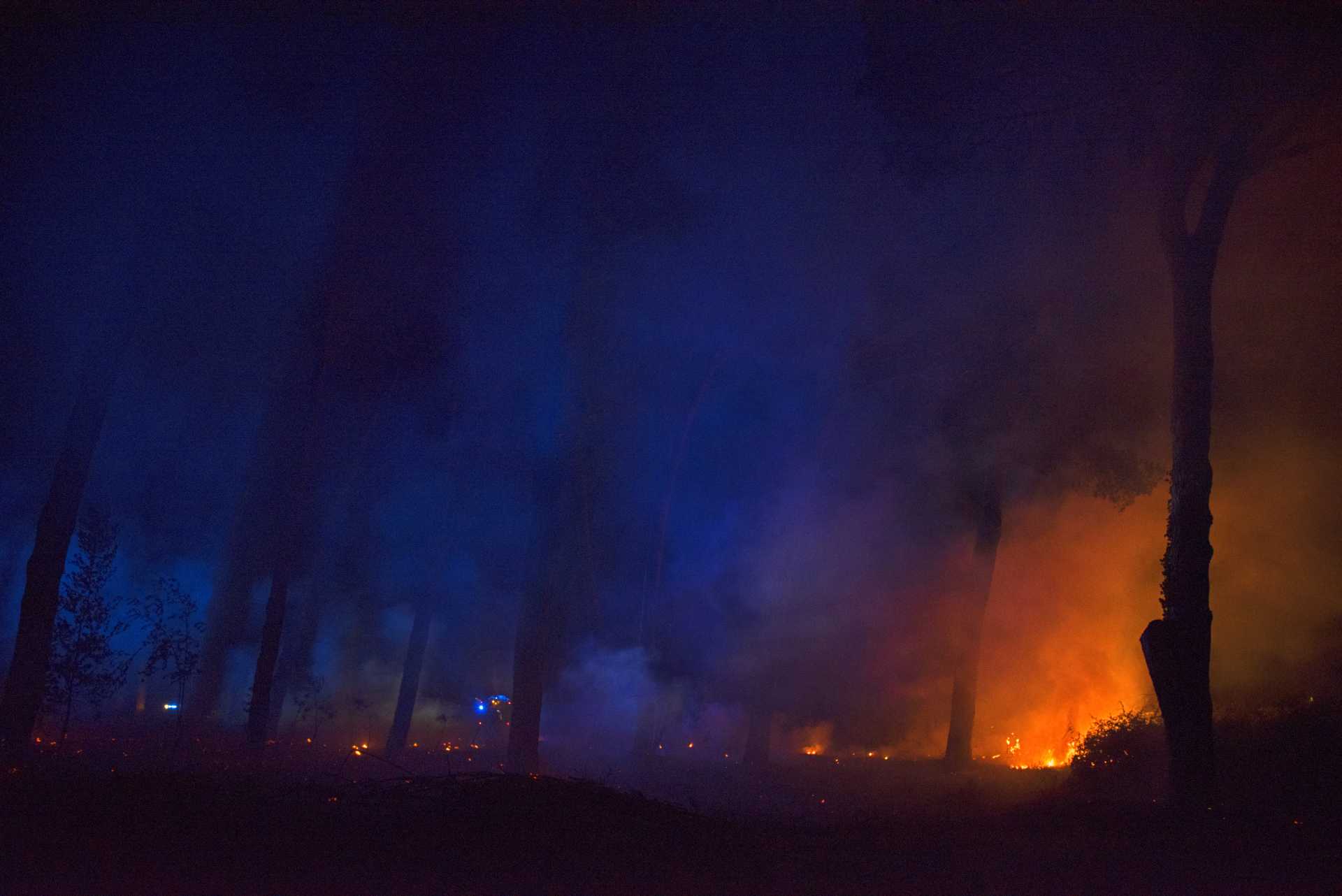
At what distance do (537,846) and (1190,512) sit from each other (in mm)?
8296

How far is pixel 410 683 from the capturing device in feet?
60.6

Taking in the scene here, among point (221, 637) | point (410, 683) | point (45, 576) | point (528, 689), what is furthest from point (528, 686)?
point (221, 637)

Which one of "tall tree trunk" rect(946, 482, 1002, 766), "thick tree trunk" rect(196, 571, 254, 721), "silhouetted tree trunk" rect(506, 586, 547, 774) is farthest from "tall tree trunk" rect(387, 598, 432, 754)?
"tall tree trunk" rect(946, 482, 1002, 766)

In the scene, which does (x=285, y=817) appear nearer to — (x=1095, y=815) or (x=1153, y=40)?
(x=1095, y=815)

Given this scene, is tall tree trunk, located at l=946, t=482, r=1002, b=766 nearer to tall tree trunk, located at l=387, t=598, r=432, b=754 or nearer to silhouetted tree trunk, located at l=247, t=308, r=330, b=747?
tall tree trunk, located at l=387, t=598, r=432, b=754

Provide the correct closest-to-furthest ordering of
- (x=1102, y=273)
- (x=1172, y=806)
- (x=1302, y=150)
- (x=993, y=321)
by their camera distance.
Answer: (x=1172, y=806), (x=1302, y=150), (x=1102, y=273), (x=993, y=321)

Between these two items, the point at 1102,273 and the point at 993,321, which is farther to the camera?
the point at 993,321

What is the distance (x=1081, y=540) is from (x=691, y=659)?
36.2 feet

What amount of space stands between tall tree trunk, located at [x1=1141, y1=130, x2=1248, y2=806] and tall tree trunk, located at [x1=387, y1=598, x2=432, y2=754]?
1461 cm

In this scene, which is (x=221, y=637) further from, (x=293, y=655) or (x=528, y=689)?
(x=528, y=689)

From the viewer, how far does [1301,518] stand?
17094 mm

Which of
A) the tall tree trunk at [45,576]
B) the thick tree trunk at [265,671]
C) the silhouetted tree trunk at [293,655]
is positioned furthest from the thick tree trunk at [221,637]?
the tall tree trunk at [45,576]

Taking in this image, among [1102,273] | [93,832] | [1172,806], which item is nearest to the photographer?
[93,832]

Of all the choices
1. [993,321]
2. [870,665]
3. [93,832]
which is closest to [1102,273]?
[993,321]
